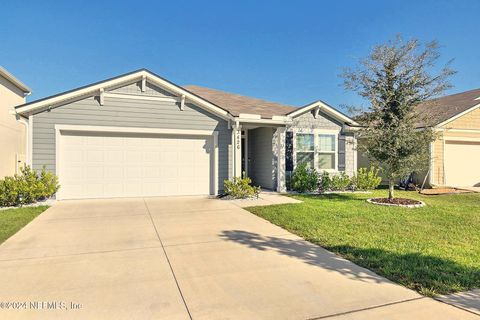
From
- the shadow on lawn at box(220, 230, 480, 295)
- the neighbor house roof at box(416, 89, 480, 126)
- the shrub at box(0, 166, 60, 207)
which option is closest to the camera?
the shadow on lawn at box(220, 230, 480, 295)

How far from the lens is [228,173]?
35.8ft

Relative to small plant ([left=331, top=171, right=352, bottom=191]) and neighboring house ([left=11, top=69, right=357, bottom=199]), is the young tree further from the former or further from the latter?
neighboring house ([left=11, top=69, right=357, bottom=199])

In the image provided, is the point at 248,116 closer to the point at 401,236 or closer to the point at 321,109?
the point at 321,109

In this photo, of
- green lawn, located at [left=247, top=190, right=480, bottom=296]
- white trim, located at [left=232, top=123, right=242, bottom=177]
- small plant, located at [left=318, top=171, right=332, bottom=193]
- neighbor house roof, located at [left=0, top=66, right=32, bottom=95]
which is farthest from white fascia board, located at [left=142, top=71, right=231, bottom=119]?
neighbor house roof, located at [left=0, top=66, right=32, bottom=95]

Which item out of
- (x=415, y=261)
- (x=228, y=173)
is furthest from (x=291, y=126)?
(x=415, y=261)

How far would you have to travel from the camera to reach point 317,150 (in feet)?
41.1

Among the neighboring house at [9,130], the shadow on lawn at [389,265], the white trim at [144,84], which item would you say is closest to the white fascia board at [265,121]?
the white trim at [144,84]

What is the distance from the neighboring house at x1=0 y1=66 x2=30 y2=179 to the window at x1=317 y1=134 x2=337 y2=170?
39.9 ft

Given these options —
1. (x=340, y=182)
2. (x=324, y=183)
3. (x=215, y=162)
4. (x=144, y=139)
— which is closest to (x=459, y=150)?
(x=340, y=182)

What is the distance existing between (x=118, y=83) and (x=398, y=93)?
8932 mm

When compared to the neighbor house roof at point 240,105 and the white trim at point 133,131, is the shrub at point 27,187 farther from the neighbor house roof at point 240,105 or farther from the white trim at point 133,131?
the neighbor house roof at point 240,105

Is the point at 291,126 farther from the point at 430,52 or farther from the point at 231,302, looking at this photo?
the point at 231,302

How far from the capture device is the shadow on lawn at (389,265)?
347 centimetres

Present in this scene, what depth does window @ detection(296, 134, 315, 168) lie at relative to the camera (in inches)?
483
